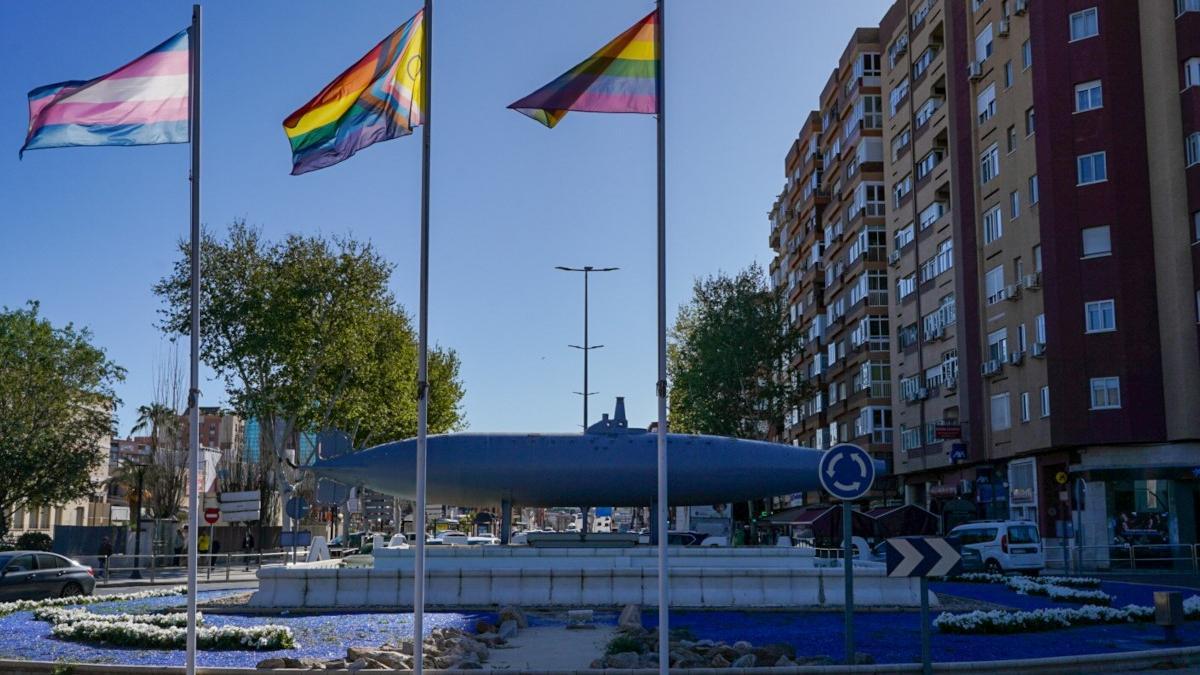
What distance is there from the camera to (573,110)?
42.1 ft

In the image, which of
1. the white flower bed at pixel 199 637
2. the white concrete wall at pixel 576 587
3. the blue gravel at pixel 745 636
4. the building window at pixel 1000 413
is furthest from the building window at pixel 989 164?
the white flower bed at pixel 199 637

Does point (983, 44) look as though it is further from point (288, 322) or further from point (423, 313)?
point (423, 313)

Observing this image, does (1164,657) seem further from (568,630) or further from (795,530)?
(795,530)

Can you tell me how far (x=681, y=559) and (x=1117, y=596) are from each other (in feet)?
30.0

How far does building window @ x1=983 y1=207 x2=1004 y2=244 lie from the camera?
47.5 meters

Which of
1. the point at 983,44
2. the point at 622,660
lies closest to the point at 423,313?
the point at 622,660

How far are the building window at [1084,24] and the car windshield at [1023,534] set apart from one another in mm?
18415

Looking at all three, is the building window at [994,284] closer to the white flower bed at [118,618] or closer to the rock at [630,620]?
the rock at [630,620]

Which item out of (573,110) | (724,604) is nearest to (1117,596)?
(724,604)

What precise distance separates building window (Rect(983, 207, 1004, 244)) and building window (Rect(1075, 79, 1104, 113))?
243 inches

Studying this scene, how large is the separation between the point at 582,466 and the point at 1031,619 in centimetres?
1086

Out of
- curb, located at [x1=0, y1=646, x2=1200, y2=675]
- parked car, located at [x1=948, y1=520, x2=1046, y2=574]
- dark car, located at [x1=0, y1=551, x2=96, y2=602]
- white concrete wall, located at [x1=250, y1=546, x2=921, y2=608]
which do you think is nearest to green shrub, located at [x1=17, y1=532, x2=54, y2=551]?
dark car, located at [x1=0, y1=551, x2=96, y2=602]

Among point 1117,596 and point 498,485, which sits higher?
point 498,485

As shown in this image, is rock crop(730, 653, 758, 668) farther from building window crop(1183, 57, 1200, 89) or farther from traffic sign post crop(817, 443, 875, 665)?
building window crop(1183, 57, 1200, 89)
